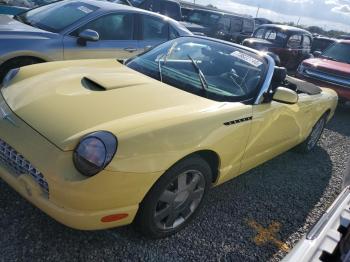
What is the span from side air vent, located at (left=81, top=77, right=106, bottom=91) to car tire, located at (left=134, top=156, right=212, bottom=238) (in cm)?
92

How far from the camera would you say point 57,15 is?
5.41 metres

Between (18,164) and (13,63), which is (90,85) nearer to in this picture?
(18,164)

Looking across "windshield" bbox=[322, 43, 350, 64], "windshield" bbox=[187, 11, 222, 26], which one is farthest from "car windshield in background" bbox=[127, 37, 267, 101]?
"windshield" bbox=[187, 11, 222, 26]

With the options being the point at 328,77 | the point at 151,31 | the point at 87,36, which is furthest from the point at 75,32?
the point at 328,77

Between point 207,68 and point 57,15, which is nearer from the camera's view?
point 207,68

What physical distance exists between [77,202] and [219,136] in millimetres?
1156

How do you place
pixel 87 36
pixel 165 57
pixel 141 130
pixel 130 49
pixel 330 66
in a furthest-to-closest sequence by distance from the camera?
pixel 330 66
pixel 130 49
pixel 87 36
pixel 165 57
pixel 141 130

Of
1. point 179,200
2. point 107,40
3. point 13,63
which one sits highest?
point 107,40

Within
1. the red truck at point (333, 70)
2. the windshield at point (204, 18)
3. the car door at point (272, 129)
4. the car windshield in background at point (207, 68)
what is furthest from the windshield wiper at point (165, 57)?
the windshield at point (204, 18)

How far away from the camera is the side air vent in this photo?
9.39 ft

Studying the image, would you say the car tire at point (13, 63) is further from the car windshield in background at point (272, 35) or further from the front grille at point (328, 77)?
the car windshield in background at point (272, 35)

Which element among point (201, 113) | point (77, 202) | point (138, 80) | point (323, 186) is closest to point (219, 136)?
point (201, 113)

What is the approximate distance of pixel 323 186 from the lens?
427 cm

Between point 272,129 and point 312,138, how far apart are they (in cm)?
193
